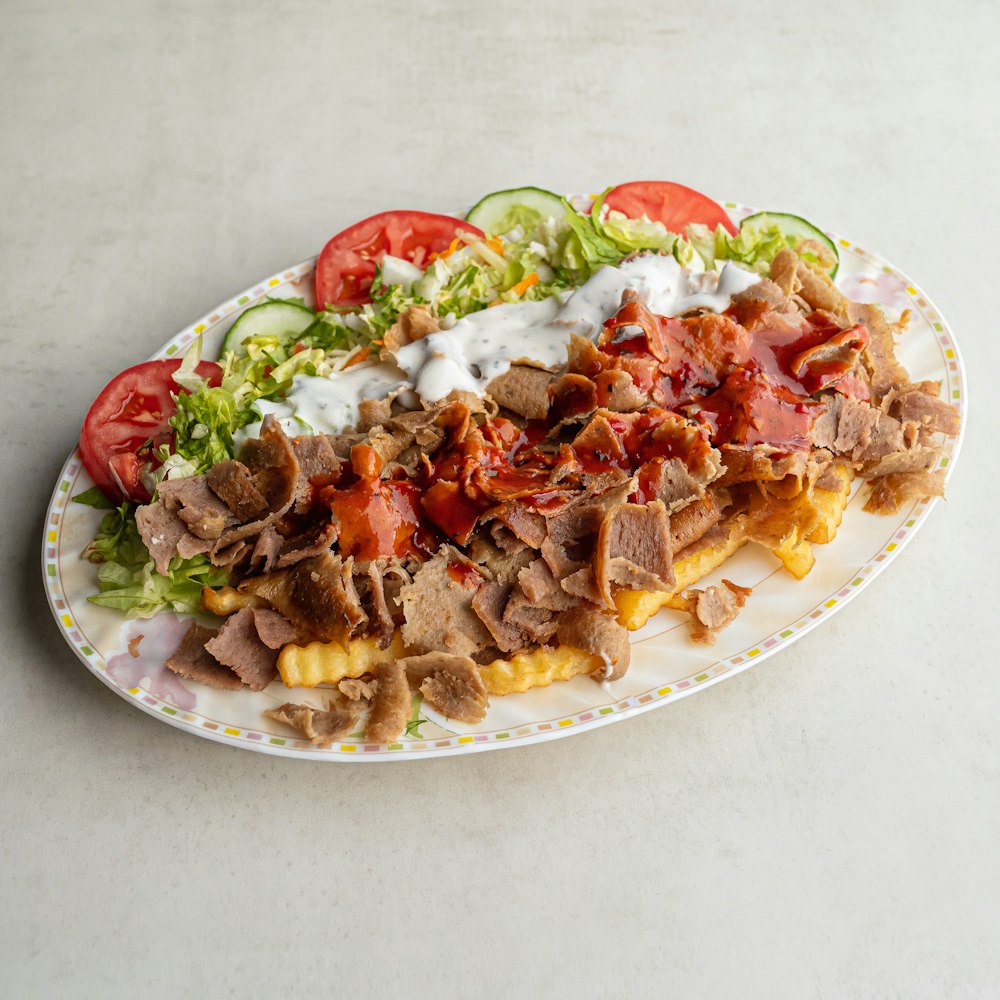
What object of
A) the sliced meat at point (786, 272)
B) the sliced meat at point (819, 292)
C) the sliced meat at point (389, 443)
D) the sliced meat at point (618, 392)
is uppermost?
the sliced meat at point (786, 272)

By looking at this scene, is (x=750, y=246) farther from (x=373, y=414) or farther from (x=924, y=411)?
(x=373, y=414)

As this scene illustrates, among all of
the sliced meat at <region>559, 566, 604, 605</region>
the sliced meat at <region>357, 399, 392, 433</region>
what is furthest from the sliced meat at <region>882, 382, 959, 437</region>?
the sliced meat at <region>357, 399, 392, 433</region>

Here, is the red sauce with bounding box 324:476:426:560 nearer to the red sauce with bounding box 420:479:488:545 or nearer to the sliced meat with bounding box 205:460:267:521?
the red sauce with bounding box 420:479:488:545

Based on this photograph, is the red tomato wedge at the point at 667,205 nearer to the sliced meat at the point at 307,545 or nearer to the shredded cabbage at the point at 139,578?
the sliced meat at the point at 307,545

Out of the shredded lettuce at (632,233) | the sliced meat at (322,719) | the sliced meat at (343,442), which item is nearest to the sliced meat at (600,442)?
the sliced meat at (343,442)

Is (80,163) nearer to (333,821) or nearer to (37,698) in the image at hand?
(37,698)

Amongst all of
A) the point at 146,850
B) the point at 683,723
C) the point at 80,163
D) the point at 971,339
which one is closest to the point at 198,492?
the point at 146,850

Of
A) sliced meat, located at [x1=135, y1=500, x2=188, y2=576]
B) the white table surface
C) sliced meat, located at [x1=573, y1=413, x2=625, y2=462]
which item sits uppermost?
sliced meat, located at [x1=573, y1=413, x2=625, y2=462]
